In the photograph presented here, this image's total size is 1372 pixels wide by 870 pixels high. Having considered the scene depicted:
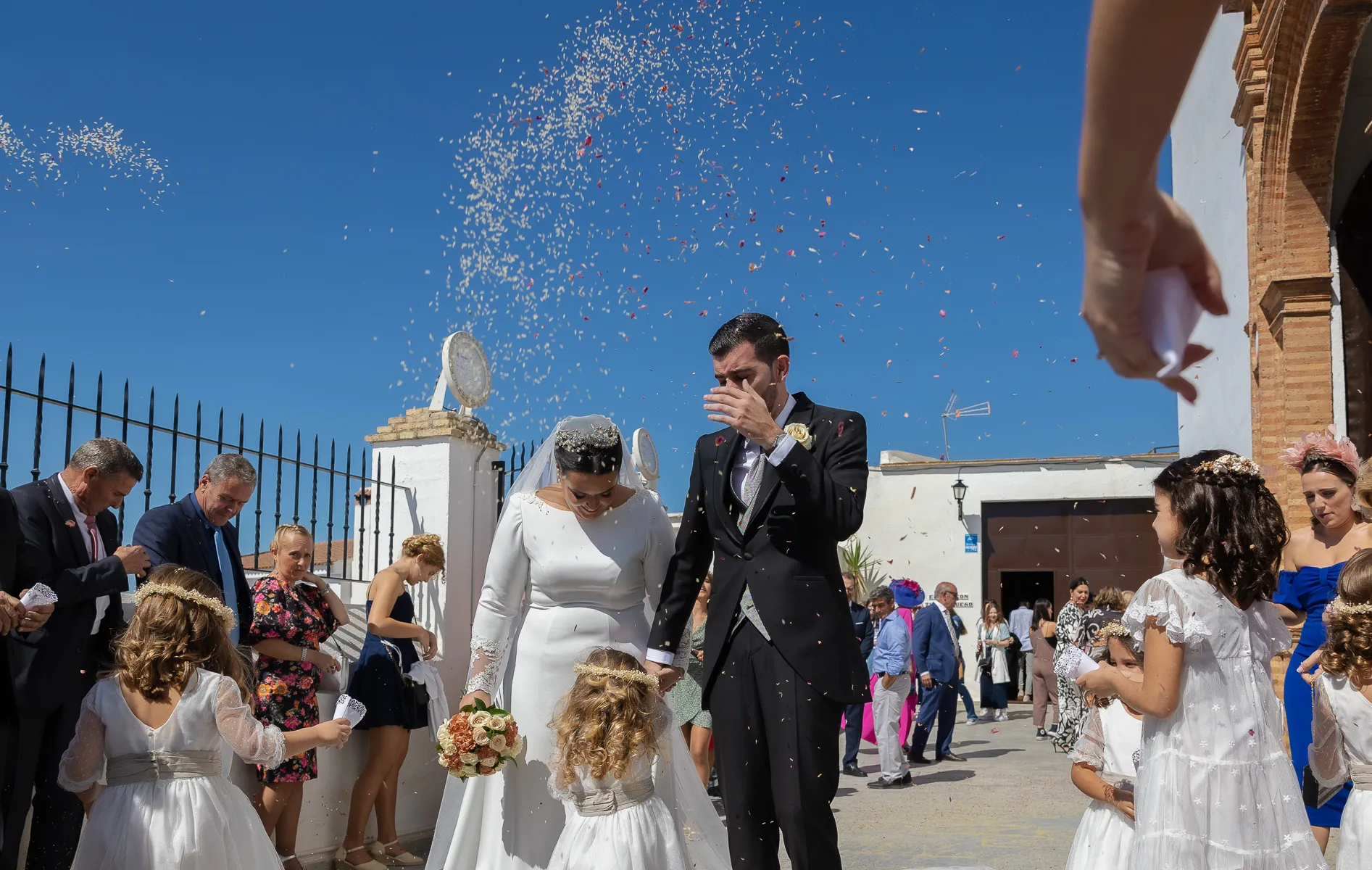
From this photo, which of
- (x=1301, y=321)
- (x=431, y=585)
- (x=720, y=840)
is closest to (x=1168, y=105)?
(x=720, y=840)

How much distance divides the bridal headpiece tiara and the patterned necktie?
81cm

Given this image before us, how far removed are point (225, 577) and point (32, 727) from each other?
132 centimetres

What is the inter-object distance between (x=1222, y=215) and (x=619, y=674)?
7.88 m

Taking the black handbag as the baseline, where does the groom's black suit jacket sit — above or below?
above

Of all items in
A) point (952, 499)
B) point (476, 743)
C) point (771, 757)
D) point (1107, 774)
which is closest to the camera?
point (771, 757)

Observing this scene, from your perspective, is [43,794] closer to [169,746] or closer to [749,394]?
[169,746]

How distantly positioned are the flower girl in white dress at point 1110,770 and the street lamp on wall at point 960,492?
65.0 feet

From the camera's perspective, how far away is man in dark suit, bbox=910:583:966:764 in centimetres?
1226

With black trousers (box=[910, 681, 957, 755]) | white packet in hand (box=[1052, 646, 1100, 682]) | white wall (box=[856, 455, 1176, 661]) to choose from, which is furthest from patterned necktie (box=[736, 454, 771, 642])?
white wall (box=[856, 455, 1176, 661])

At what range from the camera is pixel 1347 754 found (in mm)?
4078

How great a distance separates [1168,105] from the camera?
1.01m

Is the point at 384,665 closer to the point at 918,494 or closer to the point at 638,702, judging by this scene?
the point at 638,702

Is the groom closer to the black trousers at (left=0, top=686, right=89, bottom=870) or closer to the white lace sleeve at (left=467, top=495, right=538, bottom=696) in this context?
the white lace sleeve at (left=467, top=495, right=538, bottom=696)

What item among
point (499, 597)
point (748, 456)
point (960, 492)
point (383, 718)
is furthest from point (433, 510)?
point (960, 492)
